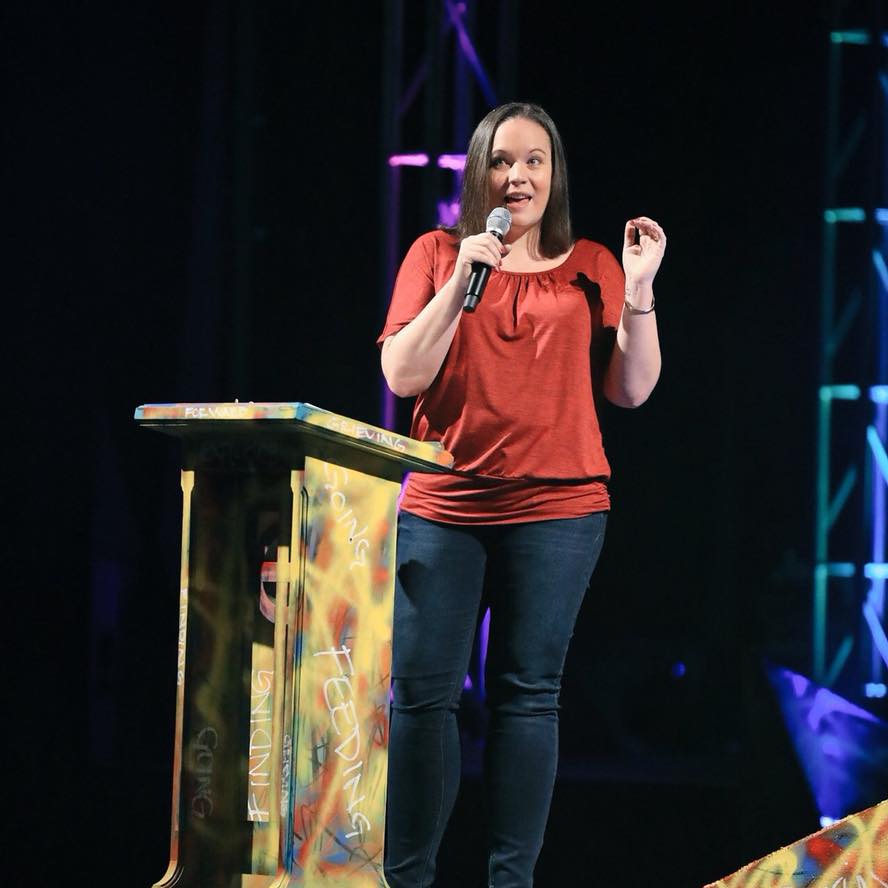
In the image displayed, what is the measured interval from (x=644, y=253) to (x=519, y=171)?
26 centimetres

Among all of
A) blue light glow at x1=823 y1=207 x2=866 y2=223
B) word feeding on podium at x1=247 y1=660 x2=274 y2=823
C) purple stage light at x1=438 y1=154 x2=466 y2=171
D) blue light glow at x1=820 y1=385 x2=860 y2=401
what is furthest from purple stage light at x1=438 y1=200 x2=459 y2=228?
word feeding on podium at x1=247 y1=660 x2=274 y2=823

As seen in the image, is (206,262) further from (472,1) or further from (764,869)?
(764,869)

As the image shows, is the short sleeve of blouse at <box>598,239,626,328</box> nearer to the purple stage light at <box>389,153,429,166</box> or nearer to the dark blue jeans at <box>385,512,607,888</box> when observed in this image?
the dark blue jeans at <box>385,512,607,888</box>

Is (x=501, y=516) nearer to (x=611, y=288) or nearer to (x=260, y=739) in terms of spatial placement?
(x=611, y=288)

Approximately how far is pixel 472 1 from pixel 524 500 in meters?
3.06

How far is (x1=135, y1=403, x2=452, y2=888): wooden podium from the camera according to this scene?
1574 mm

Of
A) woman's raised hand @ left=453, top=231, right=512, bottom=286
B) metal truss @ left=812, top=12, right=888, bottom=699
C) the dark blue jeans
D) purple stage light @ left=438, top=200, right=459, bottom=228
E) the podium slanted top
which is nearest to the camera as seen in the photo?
the podium slanted top

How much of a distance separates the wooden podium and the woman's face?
1.94 feet

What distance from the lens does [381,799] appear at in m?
1.76

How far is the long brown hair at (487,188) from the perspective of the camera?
83.0 inches

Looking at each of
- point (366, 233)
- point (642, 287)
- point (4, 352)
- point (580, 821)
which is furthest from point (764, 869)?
point (366, 233)

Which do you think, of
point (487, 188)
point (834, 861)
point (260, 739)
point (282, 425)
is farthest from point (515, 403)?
point (834, 861)

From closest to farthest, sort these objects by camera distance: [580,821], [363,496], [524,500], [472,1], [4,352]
Result: [363,496], [524,500], [580,821], [4,352], [472,1]

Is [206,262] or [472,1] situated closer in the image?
[472,1]
